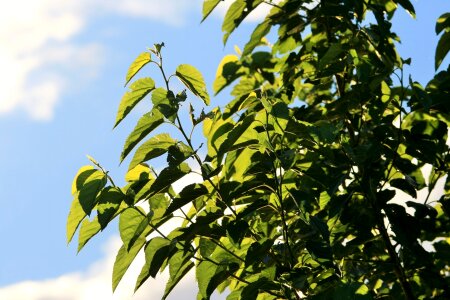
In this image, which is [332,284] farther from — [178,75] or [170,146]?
[178,75]

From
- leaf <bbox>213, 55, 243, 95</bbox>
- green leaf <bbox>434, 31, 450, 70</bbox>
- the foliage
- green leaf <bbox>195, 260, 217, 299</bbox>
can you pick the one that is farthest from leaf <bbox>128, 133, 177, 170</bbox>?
green leaf <bbox>434, 31, 450, 70</bbox>

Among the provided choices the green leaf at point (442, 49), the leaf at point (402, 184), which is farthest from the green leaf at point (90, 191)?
the green leaf at point (442, 49)

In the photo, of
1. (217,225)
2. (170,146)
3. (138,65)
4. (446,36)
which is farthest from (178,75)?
(446,36)

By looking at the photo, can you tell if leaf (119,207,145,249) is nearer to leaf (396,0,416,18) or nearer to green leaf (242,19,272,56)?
green leaf (242,19,272,56)

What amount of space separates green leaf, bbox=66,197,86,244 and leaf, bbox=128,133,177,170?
227 millimetres

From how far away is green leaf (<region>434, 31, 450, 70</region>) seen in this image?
3.04 meters

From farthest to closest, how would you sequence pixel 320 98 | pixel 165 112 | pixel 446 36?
pixel 320 98 < pixel 446 36 < pixel 165 112

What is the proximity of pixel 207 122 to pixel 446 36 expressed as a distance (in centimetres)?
118

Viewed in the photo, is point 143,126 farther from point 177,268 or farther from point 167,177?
point 177,268

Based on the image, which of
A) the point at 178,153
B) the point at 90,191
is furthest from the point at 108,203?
the point at 178,153

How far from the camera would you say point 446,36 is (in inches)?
119

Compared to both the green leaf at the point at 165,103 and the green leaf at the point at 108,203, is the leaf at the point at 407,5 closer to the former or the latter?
the green leaf at the point at 165,103

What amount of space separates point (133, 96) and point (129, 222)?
46 cm

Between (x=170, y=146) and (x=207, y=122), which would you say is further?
(x=207, y=122)
